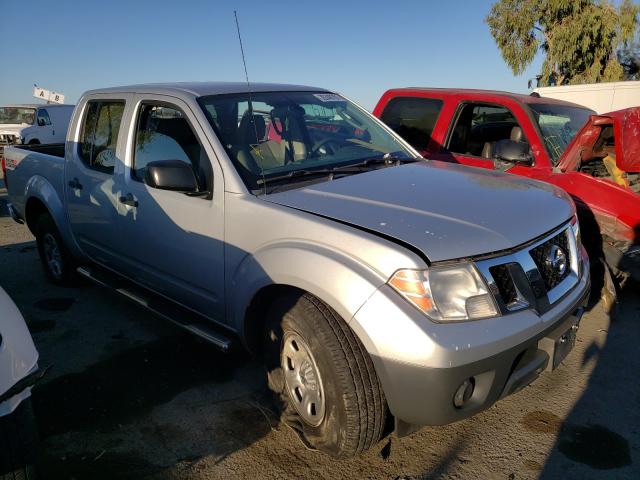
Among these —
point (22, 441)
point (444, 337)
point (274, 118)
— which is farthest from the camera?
point (274, 118)

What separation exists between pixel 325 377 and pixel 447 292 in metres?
0.69

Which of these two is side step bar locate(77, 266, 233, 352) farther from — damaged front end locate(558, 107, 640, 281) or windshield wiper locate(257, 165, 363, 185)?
damaged front end locate(558, 107, 640, 281)

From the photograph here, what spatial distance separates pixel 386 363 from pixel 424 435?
0.94m

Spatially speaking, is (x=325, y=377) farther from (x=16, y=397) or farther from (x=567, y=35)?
(x=567, y=35)

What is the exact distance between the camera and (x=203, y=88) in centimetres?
336

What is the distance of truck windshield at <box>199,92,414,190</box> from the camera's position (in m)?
2.95

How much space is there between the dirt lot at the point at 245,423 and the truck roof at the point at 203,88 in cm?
184

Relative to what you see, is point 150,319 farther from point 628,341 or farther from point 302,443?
point 628,341

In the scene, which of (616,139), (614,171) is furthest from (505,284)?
(614,171)

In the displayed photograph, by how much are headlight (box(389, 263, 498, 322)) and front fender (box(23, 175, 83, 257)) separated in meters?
3.38

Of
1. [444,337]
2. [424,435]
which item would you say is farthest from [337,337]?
[424,435]

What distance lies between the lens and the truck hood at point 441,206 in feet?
7.09

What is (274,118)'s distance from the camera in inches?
132

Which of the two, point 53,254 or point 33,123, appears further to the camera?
point 33,123
